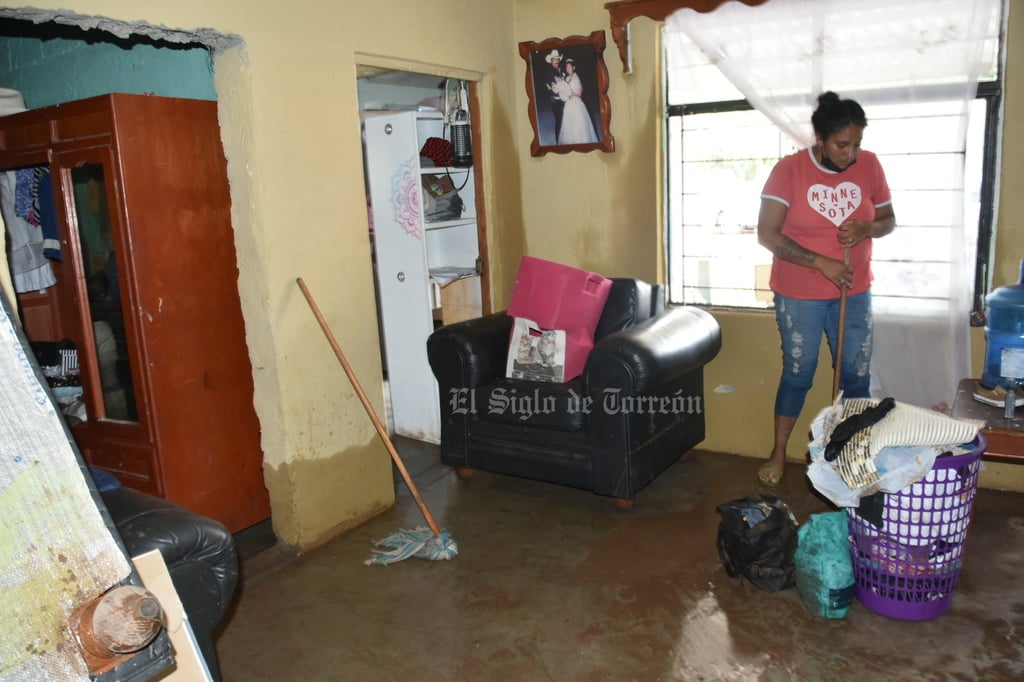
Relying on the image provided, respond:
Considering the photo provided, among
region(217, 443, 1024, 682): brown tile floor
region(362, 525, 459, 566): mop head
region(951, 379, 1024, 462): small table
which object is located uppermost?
region(951, 379, 1024, 462): small table

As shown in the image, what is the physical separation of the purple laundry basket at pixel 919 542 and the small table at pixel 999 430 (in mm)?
34

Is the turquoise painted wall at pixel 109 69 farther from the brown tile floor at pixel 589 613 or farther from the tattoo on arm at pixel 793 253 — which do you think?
the tattoo on arm at pixel 793 253

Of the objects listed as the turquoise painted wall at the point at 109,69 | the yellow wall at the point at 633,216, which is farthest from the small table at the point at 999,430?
the turquoise painted wall at the point at 109,69

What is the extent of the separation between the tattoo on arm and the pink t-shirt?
5cm

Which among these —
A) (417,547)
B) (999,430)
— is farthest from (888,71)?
(417,547)

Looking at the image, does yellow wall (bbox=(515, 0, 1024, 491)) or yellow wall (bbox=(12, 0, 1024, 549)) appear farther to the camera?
yellow wall (bbox=(515, 0, 1024, 491))

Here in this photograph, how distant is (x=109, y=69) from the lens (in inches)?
121

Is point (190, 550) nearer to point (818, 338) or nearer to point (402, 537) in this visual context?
point (402, 537)

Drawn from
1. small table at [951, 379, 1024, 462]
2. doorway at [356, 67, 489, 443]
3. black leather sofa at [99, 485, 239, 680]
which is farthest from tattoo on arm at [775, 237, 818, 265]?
black leather sofa at [99, 485, 239, 680]

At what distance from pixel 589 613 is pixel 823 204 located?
172 centimetres

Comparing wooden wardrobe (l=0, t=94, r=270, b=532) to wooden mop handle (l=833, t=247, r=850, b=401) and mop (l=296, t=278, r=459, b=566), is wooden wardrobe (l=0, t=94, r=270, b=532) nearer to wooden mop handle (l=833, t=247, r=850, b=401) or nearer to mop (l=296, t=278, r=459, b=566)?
mop (l=296, t=278, r=459, b=566)

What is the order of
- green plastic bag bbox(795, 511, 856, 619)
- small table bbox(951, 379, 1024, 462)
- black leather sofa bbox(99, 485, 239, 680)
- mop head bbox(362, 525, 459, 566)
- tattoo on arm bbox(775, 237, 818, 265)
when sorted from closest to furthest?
black leather sofa bbox(99, 485, 239, 680) → small table bbox(951, 379, 1024, 462) → green plastic bag bbox(795, 511, 856, 619) → mop head bbox(362, 525, 459, 566) → tattoo on arm bbox(775, 237, 818, 265)

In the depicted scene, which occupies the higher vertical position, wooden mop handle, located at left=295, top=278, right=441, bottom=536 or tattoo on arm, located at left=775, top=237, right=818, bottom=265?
tattoo on arm, located at left=775, top=237, right=818, bottom=265

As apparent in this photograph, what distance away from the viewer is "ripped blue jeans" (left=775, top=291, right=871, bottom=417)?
302 centimetres
